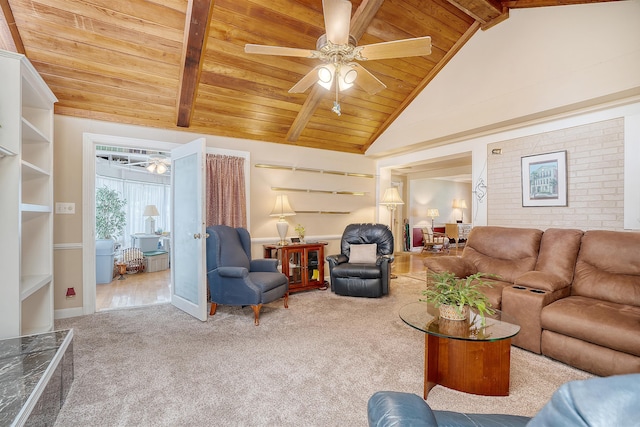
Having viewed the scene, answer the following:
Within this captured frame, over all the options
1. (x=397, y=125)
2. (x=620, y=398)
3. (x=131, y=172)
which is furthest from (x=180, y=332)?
(x=131, y=172)

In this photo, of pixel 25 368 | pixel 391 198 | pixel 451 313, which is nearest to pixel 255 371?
pixel 25 368

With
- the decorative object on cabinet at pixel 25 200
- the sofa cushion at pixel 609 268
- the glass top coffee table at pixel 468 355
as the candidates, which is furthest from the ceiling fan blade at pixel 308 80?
the sofa cushion at pixel 609 268

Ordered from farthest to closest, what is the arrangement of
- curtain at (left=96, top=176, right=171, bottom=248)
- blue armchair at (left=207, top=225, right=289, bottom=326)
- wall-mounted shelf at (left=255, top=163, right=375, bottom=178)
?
curtain at (left=96, top=176, right=171, bottom=248)
wall-mounted shelf at (left=255, top=163, right=375, bottom=178)
blue armchair at (left=207, top=225, right=289, bottom=326)

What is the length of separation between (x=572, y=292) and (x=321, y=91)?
139 inches

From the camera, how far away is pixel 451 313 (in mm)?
2139

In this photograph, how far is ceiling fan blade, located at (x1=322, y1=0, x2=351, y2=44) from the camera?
199cm

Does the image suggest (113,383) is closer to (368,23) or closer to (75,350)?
(75,350)

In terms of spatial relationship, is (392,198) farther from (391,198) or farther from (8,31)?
(8,31)

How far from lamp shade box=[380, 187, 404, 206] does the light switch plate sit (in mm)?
4688

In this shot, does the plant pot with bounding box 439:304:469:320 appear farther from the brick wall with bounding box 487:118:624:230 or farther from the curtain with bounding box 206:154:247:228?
the curtain with bounding box 206:154:247:228

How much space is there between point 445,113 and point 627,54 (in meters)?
1.95

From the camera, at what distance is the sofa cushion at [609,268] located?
2.55 metres

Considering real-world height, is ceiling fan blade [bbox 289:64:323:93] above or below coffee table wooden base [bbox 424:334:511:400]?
above

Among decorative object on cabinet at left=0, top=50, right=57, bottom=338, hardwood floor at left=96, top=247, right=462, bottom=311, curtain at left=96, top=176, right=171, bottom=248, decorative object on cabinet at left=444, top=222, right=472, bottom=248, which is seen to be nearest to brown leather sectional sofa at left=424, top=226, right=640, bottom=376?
hardwood floor at left=96, top=247, right=462, bottom=311
